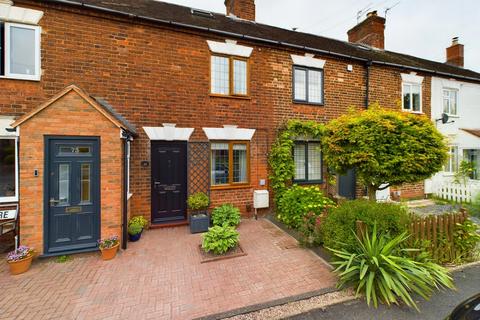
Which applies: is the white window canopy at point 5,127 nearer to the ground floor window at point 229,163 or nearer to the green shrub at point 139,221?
the green shrub at point 139,221

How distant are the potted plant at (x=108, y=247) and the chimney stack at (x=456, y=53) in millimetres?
21979

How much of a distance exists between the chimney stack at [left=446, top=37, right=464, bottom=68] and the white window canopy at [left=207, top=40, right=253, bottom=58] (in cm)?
1643

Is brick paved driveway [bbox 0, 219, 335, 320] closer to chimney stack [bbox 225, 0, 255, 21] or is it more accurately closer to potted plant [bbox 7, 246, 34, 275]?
potted plant [bbox 7, 246, 34, 275]

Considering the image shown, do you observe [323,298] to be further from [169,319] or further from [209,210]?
[209,210]

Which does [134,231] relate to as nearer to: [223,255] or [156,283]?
[156,283]

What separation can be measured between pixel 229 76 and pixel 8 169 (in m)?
6.63

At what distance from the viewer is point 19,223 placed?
169 inches

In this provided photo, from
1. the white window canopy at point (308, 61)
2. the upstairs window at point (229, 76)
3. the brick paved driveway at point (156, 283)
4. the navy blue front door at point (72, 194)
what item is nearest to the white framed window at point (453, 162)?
the white window canopy at point (308, 61)

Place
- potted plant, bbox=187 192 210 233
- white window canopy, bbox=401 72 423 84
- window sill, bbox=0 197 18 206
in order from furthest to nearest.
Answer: white window canopy, bbox=401 72 423 84, potted plant, bbox=187 192 210 233, window sill, bbox=0 197 18 206

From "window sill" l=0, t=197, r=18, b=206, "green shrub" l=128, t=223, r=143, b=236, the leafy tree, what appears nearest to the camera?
the leafy tree

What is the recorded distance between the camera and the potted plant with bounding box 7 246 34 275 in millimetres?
3932

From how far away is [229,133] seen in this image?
7117mm

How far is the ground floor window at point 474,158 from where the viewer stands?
1127 centimetres

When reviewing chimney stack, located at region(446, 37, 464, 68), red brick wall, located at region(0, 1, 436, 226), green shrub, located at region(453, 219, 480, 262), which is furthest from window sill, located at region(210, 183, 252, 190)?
chimney stack, located at region(446, 37, 464, 68)
